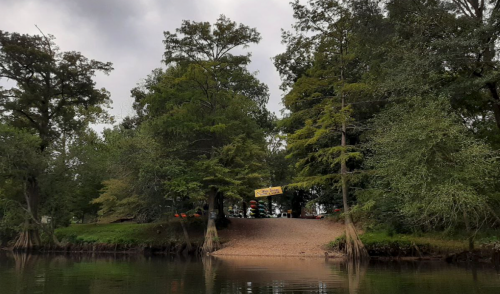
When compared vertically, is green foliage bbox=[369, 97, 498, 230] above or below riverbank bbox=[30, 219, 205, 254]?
above

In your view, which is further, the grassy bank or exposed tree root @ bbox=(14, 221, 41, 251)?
exposed tree root @ bbox=(14, 221, 41, 251)

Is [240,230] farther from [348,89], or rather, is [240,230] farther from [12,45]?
[12,45]

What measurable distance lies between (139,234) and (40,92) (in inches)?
545

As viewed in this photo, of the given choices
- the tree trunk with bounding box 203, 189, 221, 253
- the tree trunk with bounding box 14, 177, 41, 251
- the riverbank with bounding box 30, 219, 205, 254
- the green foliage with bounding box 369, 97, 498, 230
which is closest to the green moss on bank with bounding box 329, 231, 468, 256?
the green foliage with bounding box 369, 97, 498, 230

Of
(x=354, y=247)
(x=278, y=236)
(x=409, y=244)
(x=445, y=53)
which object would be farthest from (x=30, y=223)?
(x=445, y=53)

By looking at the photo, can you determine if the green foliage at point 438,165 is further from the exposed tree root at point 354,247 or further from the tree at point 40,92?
the tree at point 40,92

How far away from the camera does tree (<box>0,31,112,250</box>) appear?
29859 millimetres

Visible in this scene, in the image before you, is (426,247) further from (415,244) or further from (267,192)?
(267,192)

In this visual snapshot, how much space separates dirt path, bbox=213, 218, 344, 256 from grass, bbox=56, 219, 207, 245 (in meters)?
2.73

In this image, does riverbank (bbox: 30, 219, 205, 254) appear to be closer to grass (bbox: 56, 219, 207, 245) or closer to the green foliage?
grass (bbox: 56, 219, 207, 245)

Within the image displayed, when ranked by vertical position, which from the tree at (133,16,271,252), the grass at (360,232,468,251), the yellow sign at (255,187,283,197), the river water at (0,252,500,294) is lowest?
the river water at (0,252,500,294)

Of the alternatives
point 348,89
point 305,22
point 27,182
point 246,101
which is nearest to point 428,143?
point 348,89

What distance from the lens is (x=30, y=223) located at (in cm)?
3069

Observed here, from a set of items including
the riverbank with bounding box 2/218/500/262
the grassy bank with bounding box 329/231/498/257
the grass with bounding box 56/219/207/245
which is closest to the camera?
the grassy bank with bounding box 329/231/498/257
